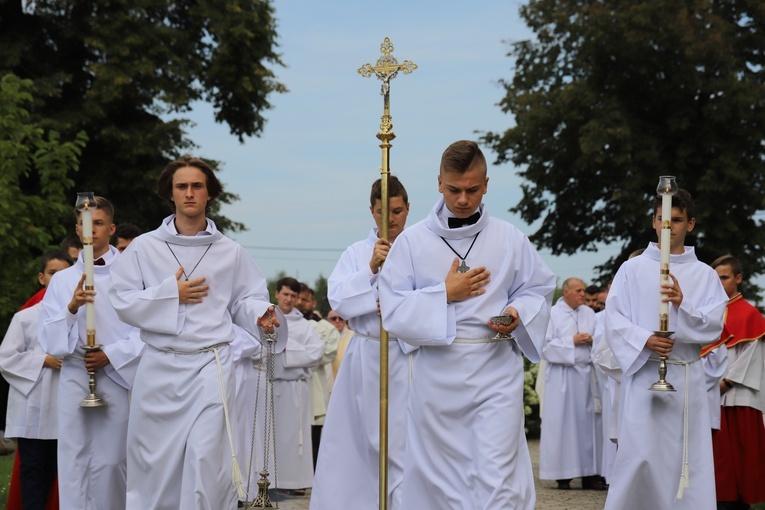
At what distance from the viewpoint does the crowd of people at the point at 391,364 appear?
6.78 m

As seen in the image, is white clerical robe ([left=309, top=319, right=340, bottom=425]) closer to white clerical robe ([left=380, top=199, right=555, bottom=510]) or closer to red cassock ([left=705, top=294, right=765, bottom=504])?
red cassock ([left=705, top=294, right=765, bottom=504])

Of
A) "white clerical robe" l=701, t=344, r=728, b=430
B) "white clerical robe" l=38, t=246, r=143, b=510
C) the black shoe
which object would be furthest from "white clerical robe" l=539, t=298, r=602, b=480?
"white clerical robe" l=38, t=246, r=143, b=510

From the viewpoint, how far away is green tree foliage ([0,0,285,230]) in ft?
89.0

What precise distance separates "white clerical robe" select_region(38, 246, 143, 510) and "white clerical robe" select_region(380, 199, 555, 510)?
2.50m

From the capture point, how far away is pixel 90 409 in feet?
28.8

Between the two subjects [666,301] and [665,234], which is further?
[666,301]

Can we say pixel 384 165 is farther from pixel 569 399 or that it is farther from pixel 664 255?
pixel 569 399

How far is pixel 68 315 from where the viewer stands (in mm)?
8711

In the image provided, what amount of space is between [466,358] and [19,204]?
502 inches

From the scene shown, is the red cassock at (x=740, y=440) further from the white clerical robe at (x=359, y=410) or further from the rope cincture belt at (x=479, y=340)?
the rope cincture belt at (x=479, y=340)

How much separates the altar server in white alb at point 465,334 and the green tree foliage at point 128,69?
20.6 meters

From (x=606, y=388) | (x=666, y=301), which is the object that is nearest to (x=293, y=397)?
(x=606, y=388)

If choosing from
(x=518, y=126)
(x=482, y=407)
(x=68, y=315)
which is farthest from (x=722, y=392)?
(x=518, y=126)

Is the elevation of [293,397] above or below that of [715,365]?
below
